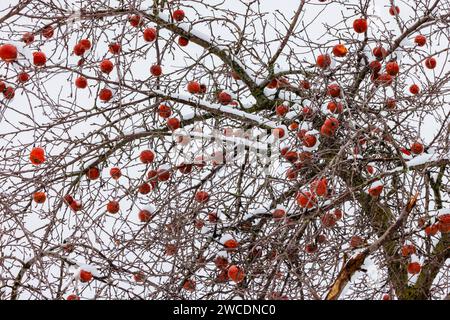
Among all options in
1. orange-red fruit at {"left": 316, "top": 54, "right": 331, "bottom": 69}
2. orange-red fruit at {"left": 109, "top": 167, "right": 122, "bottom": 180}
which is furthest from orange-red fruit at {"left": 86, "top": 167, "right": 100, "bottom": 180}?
orange-red fruit at {"left": 316, "top": 54, "right": 331, "bottom": 69}

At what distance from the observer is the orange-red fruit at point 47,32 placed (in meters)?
4.49

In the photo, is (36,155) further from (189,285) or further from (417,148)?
(417,148)

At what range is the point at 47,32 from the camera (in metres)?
4.50

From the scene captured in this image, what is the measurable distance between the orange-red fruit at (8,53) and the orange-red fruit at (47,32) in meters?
0.45

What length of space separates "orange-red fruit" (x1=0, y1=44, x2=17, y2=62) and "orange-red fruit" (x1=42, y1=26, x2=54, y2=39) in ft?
1.48

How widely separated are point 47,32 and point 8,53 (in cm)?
52

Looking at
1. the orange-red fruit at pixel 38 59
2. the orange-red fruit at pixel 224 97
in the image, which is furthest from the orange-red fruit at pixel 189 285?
the orange-red fruit at pixel 38 59

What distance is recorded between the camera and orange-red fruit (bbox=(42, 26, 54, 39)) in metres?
4.49

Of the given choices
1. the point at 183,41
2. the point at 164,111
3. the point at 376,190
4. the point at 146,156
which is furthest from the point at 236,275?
the point at 183,41

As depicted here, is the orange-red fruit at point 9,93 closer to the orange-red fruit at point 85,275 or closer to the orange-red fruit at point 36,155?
the orange-red fruit at point 36,155

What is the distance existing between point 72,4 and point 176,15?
0.78 metres

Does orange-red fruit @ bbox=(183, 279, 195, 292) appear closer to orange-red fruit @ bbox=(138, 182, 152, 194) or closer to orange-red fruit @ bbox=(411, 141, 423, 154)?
orange-red fruit @ bbox=(138, 182, 152, 194)

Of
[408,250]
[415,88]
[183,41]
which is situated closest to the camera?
[408,250]
